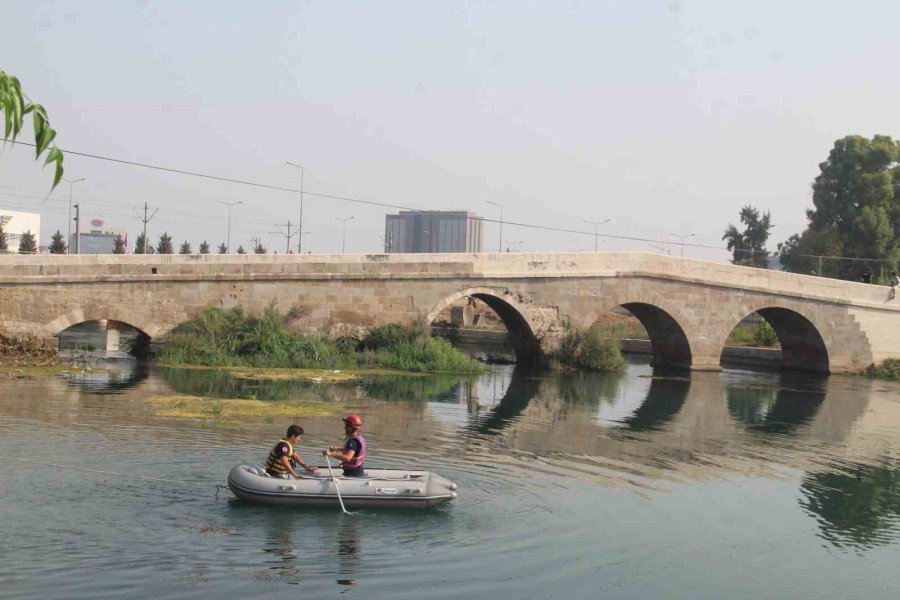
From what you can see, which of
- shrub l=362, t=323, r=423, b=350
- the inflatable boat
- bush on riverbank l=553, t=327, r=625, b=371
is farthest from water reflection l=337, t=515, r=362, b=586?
bush on riverbank l=553, t=327, r=625, b=371

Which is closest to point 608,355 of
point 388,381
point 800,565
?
point 388,381

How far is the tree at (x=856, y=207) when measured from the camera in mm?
53188

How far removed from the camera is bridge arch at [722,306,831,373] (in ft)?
118

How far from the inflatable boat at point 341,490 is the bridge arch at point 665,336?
2225 centimetres

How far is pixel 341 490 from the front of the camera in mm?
12250

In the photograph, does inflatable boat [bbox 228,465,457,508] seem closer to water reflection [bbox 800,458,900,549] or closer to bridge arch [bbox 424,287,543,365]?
A: water reflection [bbox 800,458,900,549]

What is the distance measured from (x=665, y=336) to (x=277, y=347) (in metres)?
14.5

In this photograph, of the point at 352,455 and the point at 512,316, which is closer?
the point at 352,455

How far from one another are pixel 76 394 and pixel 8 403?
1.89 metres

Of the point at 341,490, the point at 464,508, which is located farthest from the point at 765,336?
the point at 341,490

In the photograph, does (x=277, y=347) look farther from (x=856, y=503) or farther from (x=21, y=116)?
(x=21, y=116)

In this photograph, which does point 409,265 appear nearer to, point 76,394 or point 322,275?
point 322,275

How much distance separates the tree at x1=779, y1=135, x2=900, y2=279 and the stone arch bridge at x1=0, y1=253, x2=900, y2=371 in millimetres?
17631

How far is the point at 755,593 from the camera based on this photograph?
10398 millimetres
